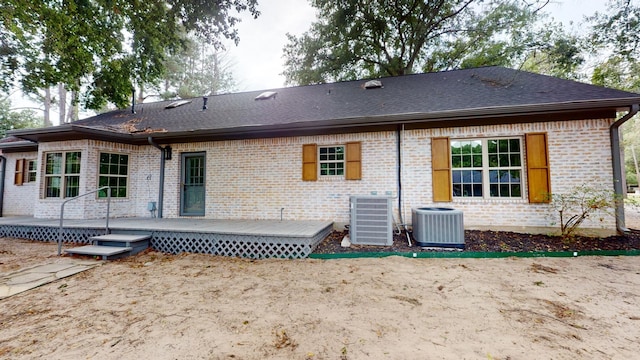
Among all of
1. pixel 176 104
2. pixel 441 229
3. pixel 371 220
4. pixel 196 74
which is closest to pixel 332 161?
pixel 371 220

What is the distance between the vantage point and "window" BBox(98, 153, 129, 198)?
6914mm

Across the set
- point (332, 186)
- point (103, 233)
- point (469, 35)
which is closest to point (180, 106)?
point (103, 233)

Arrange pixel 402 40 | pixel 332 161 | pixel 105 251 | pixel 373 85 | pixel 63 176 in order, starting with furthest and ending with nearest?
pixel 402 40
pixel 373 85
pixel 63 176
pixel 332 161
pixel 105 251

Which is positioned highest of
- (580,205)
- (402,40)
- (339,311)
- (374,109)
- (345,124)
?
(402,40)

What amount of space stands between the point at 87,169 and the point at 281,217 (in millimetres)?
5417

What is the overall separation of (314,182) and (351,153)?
1220 mm

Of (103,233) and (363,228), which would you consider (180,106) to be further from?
(363,228)

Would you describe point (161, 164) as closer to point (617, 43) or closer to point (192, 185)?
point (192, 185)

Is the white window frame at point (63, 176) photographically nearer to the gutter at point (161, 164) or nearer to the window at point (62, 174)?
the window at point (62, 174)

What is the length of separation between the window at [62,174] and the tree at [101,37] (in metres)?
2.17

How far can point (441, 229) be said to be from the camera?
15.0 feet

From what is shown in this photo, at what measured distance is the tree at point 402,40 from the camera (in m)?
11.5

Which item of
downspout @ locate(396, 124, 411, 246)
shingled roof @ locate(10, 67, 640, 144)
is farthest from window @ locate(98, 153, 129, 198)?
downspout @ locate(396, 124, 411, 246)

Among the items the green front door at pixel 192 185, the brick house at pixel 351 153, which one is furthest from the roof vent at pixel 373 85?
the green front door at pixel 192 185
